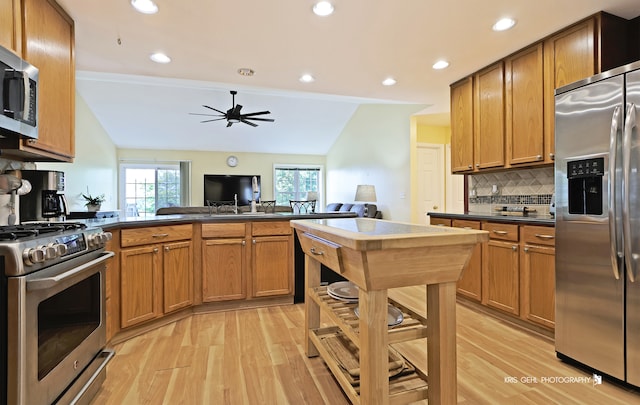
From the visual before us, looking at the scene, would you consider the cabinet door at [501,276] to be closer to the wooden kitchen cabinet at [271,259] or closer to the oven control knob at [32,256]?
the wooden kitchen cabinet at [271,259]

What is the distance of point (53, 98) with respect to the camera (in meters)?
2.04

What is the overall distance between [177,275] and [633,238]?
A: 10.1ft

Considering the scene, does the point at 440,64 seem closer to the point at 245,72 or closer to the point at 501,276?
the point at 245,72

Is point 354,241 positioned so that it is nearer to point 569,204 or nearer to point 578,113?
point 569,204

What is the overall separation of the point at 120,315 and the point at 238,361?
962mm

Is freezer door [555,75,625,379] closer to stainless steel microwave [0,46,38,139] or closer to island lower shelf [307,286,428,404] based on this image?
island lower shelf [307,286,428,404]

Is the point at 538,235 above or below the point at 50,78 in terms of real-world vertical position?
below

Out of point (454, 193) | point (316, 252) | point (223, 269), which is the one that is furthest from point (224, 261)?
point (454, 193)

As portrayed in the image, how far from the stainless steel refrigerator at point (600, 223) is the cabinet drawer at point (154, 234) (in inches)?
111

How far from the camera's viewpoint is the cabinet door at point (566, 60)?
228 centimetres

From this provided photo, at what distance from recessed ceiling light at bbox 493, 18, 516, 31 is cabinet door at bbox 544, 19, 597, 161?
1.45 feet

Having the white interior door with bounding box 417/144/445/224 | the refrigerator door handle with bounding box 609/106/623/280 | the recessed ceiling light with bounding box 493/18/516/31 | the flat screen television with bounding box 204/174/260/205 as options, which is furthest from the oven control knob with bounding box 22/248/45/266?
the flat screen television with bounding box 204/174/260/205

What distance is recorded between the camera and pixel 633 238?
169cm

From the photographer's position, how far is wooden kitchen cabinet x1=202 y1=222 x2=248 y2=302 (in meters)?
2.96
